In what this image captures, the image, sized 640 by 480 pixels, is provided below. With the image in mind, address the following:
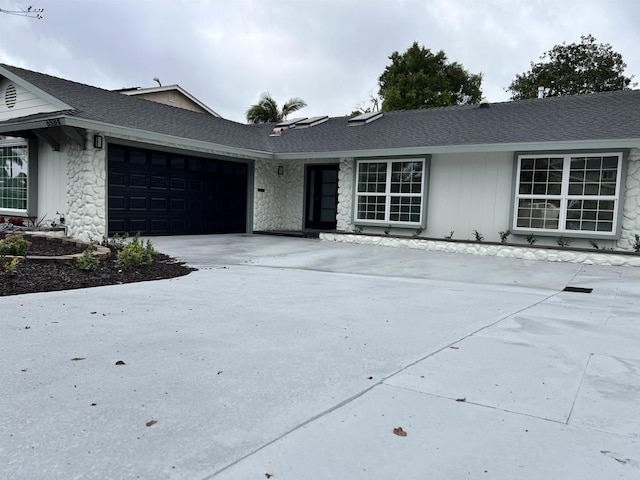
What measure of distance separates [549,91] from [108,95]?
2371 cm

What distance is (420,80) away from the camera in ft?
88.8

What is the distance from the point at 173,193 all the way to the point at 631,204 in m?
10.9

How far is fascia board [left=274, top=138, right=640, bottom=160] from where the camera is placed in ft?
31.1

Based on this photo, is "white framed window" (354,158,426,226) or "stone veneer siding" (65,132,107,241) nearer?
"stone veneer siding" (65,132,107,241)

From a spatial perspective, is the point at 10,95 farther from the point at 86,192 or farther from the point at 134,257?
the point at 134,257

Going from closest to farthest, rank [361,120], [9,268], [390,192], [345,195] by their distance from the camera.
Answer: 1. [9,268]
2. [390,192]
3. [345,195]
4. [361,120]

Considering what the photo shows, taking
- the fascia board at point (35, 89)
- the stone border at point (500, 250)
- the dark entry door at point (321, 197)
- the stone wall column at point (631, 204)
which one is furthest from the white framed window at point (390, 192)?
the fascia board at point (35, 89)

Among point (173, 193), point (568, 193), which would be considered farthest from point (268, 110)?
point (568, 193)

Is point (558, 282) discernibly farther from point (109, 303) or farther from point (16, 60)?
point (16, 60)

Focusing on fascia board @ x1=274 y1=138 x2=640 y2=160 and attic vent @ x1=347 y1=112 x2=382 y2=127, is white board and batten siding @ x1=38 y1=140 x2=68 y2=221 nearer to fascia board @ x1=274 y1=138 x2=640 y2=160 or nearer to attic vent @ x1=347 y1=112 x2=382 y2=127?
fascia board @ x1=274 y1=138 x2=640 y2=160

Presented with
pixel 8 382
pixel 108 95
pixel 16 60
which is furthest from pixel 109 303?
pixel 16 60

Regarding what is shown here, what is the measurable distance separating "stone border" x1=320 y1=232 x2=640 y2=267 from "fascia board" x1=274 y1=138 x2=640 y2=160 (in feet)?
6.96

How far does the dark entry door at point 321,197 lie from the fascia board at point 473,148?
1.69m

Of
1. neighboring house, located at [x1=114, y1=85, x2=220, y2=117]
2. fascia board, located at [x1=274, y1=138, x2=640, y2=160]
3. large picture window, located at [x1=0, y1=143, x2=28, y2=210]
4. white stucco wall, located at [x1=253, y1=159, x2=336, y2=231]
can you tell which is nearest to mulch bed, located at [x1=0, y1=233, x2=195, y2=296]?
large picture window, located at [x1=0, y1=143, x2=28, y2=210]
